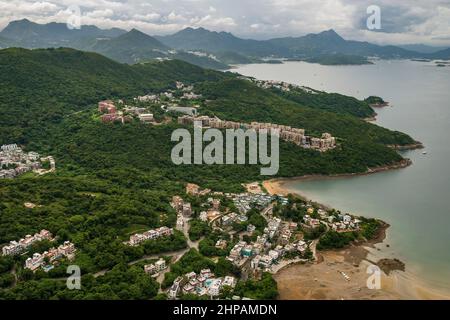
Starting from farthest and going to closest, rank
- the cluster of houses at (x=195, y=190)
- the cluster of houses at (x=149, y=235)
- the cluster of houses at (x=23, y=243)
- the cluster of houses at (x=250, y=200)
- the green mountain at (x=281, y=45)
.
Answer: the green mountain at (x=281, y=45), the cluster of houses at (x=195, y=190), the cluster of houses at (x=250, y=200), the cluster of houses at (x=149, y=235), the cluster of houses at (x=23, y=243)

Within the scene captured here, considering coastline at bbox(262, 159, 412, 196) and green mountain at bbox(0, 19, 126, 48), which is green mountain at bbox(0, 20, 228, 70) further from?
coastline at bbox(262, 159, 412, 196)

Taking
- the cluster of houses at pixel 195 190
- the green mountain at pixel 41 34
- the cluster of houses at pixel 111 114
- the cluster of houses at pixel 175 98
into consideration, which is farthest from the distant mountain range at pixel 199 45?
the cluster of houses at pixel 195 190

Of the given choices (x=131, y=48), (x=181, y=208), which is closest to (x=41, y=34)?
(x=131, y=48)

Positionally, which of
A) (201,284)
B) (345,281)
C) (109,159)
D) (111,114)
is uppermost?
(111,114)

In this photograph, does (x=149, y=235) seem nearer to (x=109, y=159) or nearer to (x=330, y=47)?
(x=109, y=159)

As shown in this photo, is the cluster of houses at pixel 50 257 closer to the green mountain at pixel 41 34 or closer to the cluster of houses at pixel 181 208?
the cluster of houses at pixel 181 208

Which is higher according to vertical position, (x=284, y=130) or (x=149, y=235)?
(x=284, y=130)
